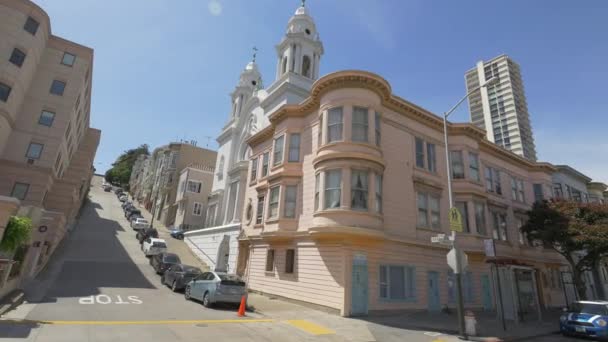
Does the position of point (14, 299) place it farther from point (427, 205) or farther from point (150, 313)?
point (427, 205)

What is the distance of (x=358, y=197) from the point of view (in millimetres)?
15656

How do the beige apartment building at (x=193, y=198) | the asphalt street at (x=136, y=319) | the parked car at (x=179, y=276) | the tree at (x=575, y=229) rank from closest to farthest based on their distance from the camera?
the asphalt street at (x=136, y=319), the parked car at (x=179, y=276), the tree at (x=575, y=229), the beige apartment building at (x=193, y=198)

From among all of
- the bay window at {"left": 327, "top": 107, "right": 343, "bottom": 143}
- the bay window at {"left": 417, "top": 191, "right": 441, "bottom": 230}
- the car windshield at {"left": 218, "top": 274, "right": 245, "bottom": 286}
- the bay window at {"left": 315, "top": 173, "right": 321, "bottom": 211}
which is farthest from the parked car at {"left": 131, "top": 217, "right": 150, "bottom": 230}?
the bay window at {"left": 417, "top": 191, "right": 441, "bottom": 230}

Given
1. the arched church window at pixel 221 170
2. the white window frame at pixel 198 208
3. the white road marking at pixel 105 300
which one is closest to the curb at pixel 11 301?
the white road marking at pixel 105 300

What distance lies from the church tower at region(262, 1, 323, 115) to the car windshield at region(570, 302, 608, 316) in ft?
77.0

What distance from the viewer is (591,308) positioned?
14172 millimetres

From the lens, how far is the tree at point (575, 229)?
788 inches

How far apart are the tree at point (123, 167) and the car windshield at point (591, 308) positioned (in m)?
113

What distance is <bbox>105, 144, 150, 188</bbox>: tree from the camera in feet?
343

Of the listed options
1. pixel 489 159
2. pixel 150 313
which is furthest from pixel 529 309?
pixel 150 313

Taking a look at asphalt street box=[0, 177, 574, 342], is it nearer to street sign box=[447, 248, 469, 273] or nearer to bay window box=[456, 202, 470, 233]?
street sign box=[447, 248, 469, 273]

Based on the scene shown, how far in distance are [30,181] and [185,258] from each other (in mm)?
13629

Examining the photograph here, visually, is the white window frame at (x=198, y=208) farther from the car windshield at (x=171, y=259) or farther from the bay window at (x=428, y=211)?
the bay window at (x=428, y=211)

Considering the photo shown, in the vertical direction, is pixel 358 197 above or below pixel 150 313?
above
